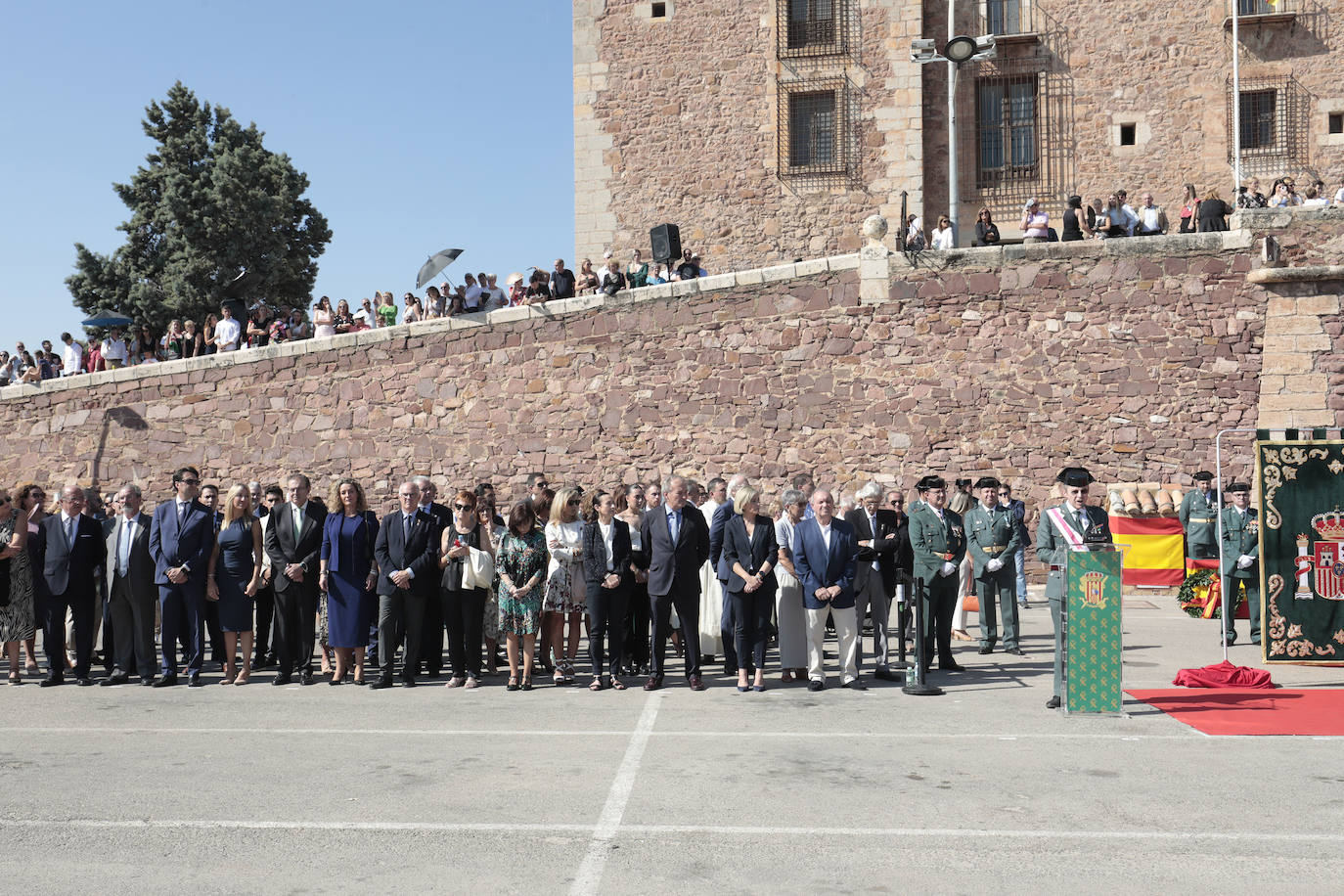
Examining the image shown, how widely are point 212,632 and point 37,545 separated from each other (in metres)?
1.73

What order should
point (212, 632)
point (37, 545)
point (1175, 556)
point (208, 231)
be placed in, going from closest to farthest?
point (37, 545) → point (212, 632) → point (1175, 556) → point (208, 231)

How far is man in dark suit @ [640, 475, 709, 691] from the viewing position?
9367 millimetres

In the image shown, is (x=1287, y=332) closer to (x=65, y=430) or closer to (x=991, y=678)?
(x=991, y=678)

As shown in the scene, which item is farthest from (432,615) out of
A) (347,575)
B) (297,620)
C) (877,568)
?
(877,568)

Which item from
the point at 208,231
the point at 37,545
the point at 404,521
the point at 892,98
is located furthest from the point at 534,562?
the point at 208,231

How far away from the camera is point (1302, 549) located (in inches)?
379

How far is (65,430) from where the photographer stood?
75.0 feet

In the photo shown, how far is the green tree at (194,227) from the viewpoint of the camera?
36062 millimetres

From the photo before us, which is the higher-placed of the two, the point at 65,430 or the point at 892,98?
the point at 892,98

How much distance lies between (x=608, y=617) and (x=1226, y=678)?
4.90 metres

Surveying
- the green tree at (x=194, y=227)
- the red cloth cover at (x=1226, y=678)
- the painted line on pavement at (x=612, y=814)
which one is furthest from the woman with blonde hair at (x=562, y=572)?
the green tree at (x=194, y=227)

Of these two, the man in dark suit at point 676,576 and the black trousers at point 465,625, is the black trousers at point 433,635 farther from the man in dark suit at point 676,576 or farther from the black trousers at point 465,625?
the man in dark suit at point 676,576

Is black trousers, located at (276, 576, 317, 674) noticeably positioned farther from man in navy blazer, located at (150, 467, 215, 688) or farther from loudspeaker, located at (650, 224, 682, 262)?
loudspeaker, located at (650, 224, 682, 262)

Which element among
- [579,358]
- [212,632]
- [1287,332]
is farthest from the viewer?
[579,358]
